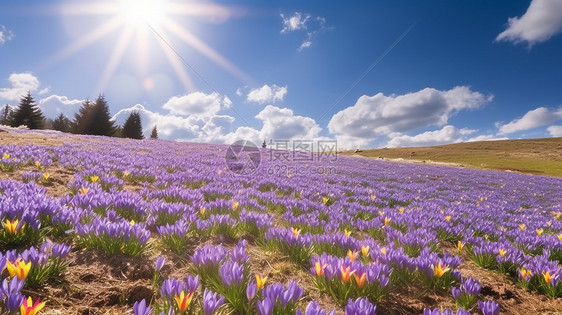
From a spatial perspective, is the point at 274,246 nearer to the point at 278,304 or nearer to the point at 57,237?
the point at 278,304

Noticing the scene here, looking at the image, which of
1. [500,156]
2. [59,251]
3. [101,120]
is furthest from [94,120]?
[500,156]

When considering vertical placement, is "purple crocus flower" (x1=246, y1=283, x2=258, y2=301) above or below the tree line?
below

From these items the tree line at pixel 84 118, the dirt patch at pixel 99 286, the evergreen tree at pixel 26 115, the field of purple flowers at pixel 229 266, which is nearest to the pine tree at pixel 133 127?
the tree line at pixel 84 118

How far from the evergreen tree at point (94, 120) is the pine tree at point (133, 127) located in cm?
760

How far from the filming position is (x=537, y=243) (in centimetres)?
545

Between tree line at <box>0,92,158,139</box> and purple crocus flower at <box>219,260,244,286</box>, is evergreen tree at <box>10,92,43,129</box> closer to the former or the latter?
tree line at <box>0,92,158,139</box>

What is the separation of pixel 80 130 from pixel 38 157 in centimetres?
6615

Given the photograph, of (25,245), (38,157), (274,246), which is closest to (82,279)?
(25,245)

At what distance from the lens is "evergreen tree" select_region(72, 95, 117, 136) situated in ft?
203

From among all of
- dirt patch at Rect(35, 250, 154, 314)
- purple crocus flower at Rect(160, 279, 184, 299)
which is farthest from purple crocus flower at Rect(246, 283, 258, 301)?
dirt patch at Rect(35, 250, 154, 314)

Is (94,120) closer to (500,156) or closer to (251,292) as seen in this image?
(251,292)

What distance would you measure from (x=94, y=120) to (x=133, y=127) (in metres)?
11.7

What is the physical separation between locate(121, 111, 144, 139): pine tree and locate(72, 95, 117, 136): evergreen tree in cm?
760

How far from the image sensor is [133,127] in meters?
73.5
